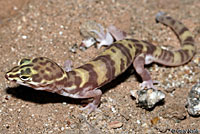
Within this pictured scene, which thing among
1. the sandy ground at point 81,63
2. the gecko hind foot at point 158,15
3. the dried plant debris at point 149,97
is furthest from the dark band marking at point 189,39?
the dried plant debris at point 149,97

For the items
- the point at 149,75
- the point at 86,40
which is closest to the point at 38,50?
the point at 86,40

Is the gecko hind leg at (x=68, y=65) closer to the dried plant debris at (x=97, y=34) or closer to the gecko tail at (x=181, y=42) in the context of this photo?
the dried plant debris at (x=97, y=34)

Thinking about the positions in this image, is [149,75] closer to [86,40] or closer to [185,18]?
[86,40]

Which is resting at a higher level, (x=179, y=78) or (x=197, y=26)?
(x=197, y=26)

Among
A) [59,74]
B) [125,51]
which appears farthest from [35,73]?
[125,51]

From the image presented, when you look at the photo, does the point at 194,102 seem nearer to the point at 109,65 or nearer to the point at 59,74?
the point at 109,65

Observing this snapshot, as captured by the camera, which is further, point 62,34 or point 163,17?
point 163,17

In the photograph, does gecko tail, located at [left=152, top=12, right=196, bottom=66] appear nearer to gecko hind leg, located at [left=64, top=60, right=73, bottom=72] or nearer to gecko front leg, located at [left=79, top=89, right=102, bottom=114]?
gecko front leg, located at [left=79, top=89, right=102, bottom=114]

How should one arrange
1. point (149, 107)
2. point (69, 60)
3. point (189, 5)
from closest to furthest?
point (149, 107), point (69, 60), point (189, 5)
